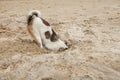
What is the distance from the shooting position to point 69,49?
19.5ft

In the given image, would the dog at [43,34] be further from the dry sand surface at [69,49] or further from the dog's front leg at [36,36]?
the dry sand surface at [69,49]

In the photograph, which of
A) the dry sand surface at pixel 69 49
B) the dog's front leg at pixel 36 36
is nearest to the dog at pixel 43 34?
the dog's front leg at pixel 36 36

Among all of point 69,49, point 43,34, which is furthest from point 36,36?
point 69,49

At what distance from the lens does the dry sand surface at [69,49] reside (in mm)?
5191

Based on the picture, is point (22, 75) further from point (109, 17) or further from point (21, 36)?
point (109, 17)

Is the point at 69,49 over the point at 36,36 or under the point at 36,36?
under

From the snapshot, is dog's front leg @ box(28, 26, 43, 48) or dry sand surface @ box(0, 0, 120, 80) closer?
dry sand surface @ box(0, 0, 120, 80)

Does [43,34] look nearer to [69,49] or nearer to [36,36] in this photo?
[36,36]

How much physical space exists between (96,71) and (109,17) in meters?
3.26

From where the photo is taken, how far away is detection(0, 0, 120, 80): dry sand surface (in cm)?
519

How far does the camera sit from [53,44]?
6027 mm

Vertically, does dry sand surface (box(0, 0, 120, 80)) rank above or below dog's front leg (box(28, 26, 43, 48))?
below

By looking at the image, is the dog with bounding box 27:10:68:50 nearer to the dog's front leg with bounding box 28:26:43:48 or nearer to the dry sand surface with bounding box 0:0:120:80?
the dog's front leg with bounding box 28:26:43:48

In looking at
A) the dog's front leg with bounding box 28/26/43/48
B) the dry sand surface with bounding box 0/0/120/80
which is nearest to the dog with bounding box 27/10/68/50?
the dog's front leg with bounding box 28/26/43/48
